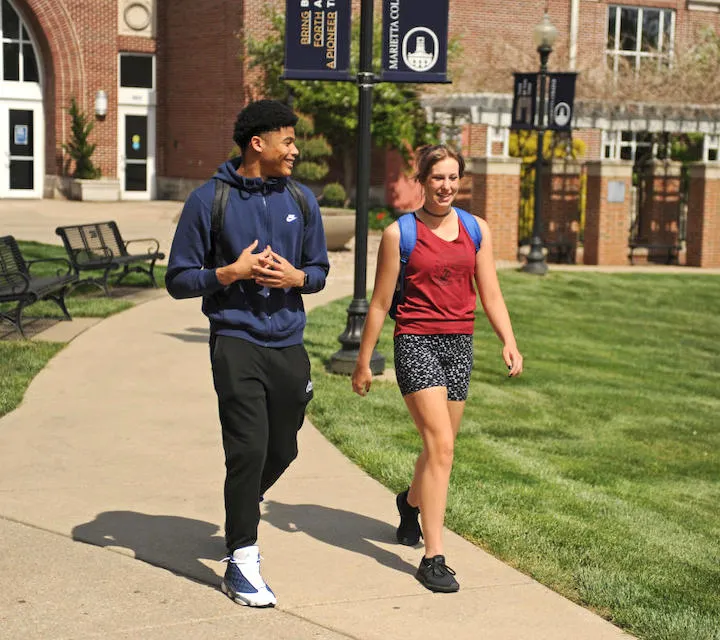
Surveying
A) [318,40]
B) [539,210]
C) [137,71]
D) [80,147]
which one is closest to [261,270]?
[318,40]

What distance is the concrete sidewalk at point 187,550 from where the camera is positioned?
5105 millimetres

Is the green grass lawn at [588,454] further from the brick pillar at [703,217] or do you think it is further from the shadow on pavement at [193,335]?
the brick pillar at [703,217]

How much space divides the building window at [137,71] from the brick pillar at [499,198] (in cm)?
1695

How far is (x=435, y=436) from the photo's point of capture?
5.65 meters

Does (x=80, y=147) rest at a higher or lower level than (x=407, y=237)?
higher

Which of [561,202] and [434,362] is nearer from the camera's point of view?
[434,362]

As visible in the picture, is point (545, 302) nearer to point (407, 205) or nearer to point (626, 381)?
point (626, 381)

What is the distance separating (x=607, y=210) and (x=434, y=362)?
764 inches

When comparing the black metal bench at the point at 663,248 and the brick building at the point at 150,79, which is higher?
the brick building at the point at 150,79

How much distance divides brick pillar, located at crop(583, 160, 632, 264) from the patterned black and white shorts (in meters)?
19.1

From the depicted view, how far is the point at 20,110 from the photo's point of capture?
3744cm

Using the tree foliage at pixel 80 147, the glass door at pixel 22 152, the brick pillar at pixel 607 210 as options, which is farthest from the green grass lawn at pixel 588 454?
the glass door at pixel 22 152

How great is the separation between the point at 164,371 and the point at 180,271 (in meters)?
5.85

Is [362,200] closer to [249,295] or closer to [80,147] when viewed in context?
[249,295]
